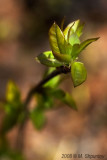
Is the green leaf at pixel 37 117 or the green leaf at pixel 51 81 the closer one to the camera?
the green leaf at pixel 51 81

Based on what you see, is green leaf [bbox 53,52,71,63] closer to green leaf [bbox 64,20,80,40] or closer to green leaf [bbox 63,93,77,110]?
green leaf [bbox 64,20,80,40]

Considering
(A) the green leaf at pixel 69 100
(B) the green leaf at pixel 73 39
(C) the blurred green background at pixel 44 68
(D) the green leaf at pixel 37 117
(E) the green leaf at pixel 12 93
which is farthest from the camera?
(C) the blurred green background at pixel 44 68

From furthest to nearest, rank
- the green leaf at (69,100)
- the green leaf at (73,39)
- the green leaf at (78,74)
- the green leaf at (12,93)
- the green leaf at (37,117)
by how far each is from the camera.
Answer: the green leaf at (37,117), the green leaf at (12,93), the green leaf at (69,100), the green leaf at (73,39), the green leaf at (78,74)

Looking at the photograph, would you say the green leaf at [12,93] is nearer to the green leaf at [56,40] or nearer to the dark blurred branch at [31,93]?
the dark blurred branch at [31,93]

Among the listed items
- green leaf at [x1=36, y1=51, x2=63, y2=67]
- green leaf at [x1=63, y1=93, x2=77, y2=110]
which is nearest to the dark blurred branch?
green leaf at [x1=36, y1=51, x2=63, y2=67]

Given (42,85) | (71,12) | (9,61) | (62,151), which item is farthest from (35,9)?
(42,85)

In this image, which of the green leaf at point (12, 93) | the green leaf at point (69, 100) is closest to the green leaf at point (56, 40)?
the green leaf at point (69, 100)
